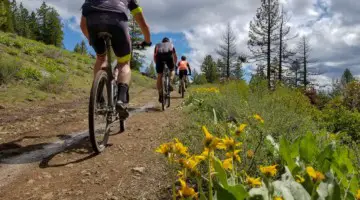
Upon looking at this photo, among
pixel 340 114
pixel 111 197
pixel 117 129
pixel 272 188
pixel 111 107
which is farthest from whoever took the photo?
pixel 340 114

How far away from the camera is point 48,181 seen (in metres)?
2.83

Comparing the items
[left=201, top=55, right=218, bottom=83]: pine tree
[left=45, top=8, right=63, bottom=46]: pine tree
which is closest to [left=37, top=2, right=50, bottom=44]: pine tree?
[left=45, top=8, right=63, bottom=46]: pine tree

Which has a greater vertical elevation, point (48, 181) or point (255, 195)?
point (255, 195)

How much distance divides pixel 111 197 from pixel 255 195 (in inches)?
56.1

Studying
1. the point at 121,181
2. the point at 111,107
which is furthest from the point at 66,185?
the point at 111,107

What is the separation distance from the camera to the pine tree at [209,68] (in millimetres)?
65225

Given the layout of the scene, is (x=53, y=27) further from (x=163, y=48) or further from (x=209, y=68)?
(x=163, y=48)

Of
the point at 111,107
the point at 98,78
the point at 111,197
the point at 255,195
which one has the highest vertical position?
the point at 98,78

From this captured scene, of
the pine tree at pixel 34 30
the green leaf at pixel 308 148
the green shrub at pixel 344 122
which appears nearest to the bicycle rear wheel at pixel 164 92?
the green shrub at pixel 344 122

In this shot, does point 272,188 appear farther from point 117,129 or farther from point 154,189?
point 117,129

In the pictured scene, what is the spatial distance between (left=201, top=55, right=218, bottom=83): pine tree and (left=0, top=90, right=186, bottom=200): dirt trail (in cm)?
6049

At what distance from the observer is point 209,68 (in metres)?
65.2

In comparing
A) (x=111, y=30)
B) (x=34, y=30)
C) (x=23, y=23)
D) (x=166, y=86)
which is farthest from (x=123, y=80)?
(x=23, y=23)

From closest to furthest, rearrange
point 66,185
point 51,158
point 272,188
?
point 272,188 → point 66,185 → point 51,158
